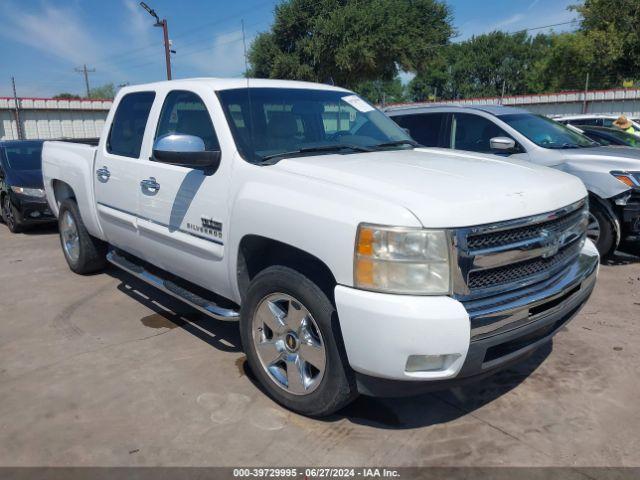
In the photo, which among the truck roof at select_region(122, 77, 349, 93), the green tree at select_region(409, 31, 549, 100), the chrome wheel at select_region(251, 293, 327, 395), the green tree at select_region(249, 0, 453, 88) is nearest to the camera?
the chrome wheel at select_region(251, 293, 327, 395)

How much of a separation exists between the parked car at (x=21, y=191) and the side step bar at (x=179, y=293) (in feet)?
14.0

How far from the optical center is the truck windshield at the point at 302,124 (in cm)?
356

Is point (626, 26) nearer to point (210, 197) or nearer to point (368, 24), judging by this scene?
point (368, 24)

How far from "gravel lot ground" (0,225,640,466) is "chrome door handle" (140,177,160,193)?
3.95 feet

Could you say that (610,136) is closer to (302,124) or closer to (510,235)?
(302,124)

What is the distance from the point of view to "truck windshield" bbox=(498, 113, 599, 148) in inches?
261

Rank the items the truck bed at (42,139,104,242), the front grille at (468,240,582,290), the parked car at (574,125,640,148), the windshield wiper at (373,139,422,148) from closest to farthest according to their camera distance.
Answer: the front grille at (468,240,582,290)
the windshield wiper at (373,139,422,148)
the truck bed at (42,139,104,242)
the parked car at (574,125,640,148)

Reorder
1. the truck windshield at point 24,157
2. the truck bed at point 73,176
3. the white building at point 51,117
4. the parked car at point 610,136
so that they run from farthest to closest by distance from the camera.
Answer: the white building at point 51,117, the parked car at point 610,136, the truck windshield at point 24,157, the truck bed at point 73,176

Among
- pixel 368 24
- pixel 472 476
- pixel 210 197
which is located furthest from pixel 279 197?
pixel 368 24

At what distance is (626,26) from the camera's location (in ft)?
72.5

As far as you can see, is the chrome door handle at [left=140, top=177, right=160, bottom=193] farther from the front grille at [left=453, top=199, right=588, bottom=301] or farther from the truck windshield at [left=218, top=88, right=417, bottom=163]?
the front grille at [left=453, top=199, right=588, bottom=301]

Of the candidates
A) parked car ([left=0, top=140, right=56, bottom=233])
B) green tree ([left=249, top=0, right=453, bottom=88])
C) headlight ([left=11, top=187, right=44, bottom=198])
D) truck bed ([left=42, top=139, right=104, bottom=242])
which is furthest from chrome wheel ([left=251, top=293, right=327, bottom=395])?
green tree ([left=249, top=0, right=453, bottom=88])

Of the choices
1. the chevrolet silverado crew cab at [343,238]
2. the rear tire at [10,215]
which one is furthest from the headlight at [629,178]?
the rear tire at [10,215]

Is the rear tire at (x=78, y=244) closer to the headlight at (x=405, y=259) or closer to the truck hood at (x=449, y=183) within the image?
the truck hood at (x=449, y=183)
